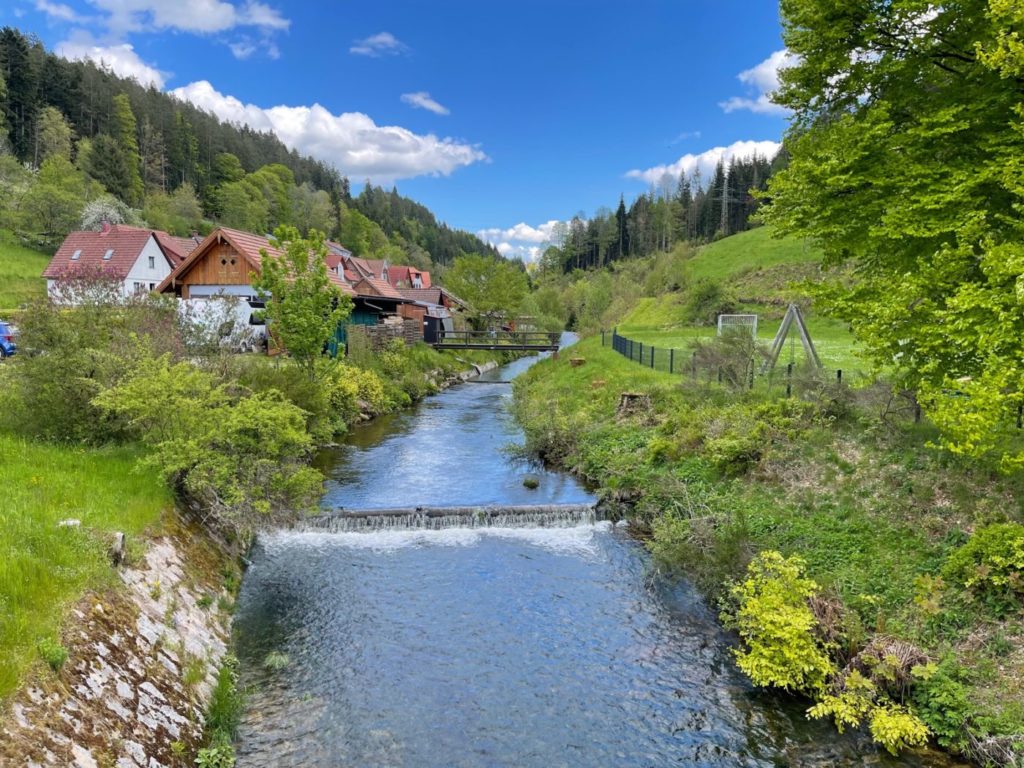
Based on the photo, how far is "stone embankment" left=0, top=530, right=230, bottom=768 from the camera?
554cm

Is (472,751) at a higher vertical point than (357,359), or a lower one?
lower

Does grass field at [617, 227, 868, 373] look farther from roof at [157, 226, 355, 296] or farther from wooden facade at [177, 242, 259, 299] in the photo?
wooden facade at [177, 242, 259, 299]

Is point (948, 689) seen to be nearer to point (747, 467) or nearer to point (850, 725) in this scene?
point (850, 725)

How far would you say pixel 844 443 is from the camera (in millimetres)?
14141

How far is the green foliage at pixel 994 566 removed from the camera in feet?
27.5

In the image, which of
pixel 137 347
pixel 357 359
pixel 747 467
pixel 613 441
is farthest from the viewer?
pixel 357 359

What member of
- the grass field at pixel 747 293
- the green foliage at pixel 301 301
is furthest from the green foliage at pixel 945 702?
the grass field at pixel 747 293

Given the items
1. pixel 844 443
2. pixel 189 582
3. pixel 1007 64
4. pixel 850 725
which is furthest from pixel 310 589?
pixel 1007 64

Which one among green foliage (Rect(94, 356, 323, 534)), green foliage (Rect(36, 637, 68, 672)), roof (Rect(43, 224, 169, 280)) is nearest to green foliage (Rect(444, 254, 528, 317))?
roof (Rect(43, 224, 169, 280))

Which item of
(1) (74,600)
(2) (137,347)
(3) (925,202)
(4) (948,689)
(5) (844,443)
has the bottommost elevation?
(4) (948,689)

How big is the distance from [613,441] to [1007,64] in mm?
14308

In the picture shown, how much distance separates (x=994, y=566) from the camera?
28.4 feet

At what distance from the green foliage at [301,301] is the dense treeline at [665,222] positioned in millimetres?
90532

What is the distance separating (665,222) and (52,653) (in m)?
122
